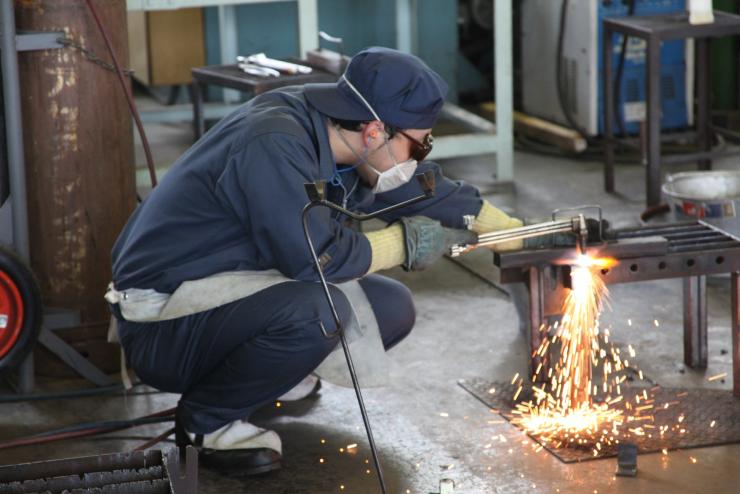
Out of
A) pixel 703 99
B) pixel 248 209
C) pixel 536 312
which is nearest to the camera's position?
pixel 248 209

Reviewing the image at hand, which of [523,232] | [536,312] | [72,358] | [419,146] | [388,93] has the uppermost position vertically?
[388,93]

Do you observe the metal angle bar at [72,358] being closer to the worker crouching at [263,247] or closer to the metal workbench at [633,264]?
the worker crouching at [263,247]

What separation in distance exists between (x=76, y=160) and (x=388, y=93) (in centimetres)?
116

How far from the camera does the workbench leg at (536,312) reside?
3.32 m

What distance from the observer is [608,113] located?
559 cm

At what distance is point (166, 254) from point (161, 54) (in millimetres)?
3982

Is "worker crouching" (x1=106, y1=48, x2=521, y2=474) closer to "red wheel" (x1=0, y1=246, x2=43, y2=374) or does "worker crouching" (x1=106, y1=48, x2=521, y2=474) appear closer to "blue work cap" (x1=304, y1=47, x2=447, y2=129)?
"blue work cap" (x1=304, y1=47, x2=447, y2=129)

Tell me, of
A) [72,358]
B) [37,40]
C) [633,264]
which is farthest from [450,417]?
[37,40]

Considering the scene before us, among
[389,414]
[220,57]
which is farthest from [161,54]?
[389,414]

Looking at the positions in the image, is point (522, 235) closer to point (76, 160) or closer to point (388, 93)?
point (388, 93)

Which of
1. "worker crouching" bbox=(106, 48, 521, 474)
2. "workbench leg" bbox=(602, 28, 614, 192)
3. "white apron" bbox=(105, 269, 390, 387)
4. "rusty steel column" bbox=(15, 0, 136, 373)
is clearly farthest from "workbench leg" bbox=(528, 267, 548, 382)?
"workbench leg" bbox=(602, 28, 614, 192)

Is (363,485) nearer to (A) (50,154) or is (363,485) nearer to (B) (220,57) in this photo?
(A) (50,154)

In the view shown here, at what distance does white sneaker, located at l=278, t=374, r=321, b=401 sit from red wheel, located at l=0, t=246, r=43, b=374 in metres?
0.73

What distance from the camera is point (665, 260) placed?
3.30 m
